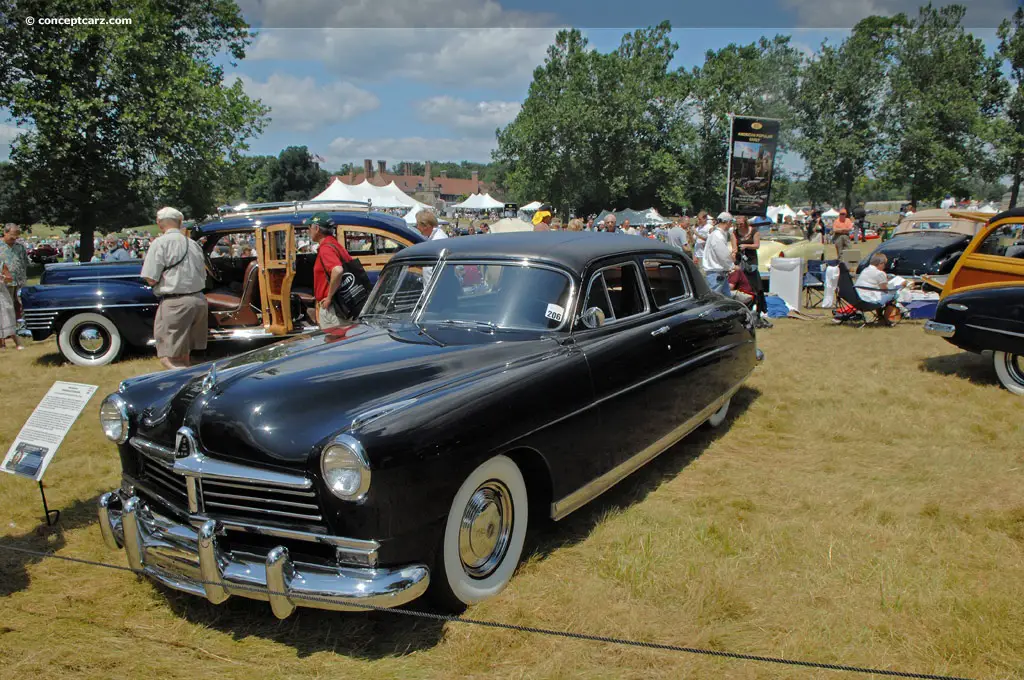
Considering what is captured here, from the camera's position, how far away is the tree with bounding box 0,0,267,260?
20.1 metres

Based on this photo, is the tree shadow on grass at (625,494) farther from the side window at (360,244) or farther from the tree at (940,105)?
the tree at (940,105)

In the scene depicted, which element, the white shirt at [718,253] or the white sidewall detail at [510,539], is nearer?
the white sidewall detail at [510,539]

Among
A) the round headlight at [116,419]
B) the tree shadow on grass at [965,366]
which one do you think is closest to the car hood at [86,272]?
the round headlight at [116,419]

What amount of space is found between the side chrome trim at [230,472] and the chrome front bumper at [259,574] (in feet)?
0.63

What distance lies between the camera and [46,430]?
154 inches

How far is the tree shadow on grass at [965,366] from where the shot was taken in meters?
7.35

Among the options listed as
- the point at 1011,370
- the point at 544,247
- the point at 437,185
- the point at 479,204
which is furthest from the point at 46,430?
the point at 437,185

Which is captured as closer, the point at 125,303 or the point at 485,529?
the point at 485,529

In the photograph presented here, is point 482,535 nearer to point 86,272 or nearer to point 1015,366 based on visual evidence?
point 1015,366

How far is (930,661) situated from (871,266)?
369 inches

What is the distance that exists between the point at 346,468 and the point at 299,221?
23.6 feet

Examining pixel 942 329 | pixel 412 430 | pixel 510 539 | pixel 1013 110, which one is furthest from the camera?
pixel 1013 110

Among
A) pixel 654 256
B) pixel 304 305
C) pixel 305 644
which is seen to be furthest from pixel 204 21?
pixel 305 644

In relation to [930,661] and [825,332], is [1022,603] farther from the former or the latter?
[825,332]
